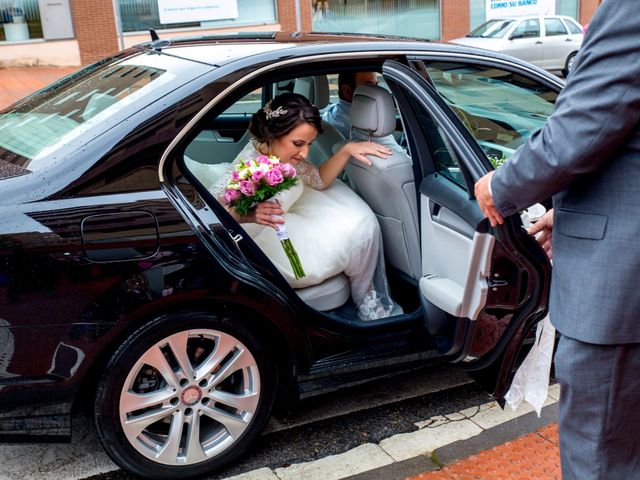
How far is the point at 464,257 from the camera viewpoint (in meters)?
2.94

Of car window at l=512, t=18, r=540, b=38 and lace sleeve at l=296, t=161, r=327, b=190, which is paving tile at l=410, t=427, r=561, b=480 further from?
car window at l=512, t=18, r=540, b=38

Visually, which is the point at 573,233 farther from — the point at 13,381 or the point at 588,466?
the point at 13,381

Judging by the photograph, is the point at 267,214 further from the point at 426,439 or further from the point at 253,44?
the point at 426,439

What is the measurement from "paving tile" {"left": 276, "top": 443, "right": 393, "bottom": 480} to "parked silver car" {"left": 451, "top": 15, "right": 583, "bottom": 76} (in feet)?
53.0

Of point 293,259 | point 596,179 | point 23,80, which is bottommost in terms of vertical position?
point 23,80

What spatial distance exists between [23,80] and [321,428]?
14.6 meters

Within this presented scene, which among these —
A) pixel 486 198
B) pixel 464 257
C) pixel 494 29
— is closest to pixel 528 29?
pixel 494 29

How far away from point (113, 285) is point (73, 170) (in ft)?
1.35

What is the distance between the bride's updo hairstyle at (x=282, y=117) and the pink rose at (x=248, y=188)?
434 millimetres

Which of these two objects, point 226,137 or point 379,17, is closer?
point 226,137

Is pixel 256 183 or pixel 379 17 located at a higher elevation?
pixel 256 183

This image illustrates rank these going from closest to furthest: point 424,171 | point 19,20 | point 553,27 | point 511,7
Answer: point 424,171
point 19,20
point 553,27
point 511,7

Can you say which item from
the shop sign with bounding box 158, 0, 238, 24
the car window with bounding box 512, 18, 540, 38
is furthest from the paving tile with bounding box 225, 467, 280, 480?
the shop sign with bounding box 158, 0, 238, 24

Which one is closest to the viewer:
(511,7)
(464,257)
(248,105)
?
(464,257)
